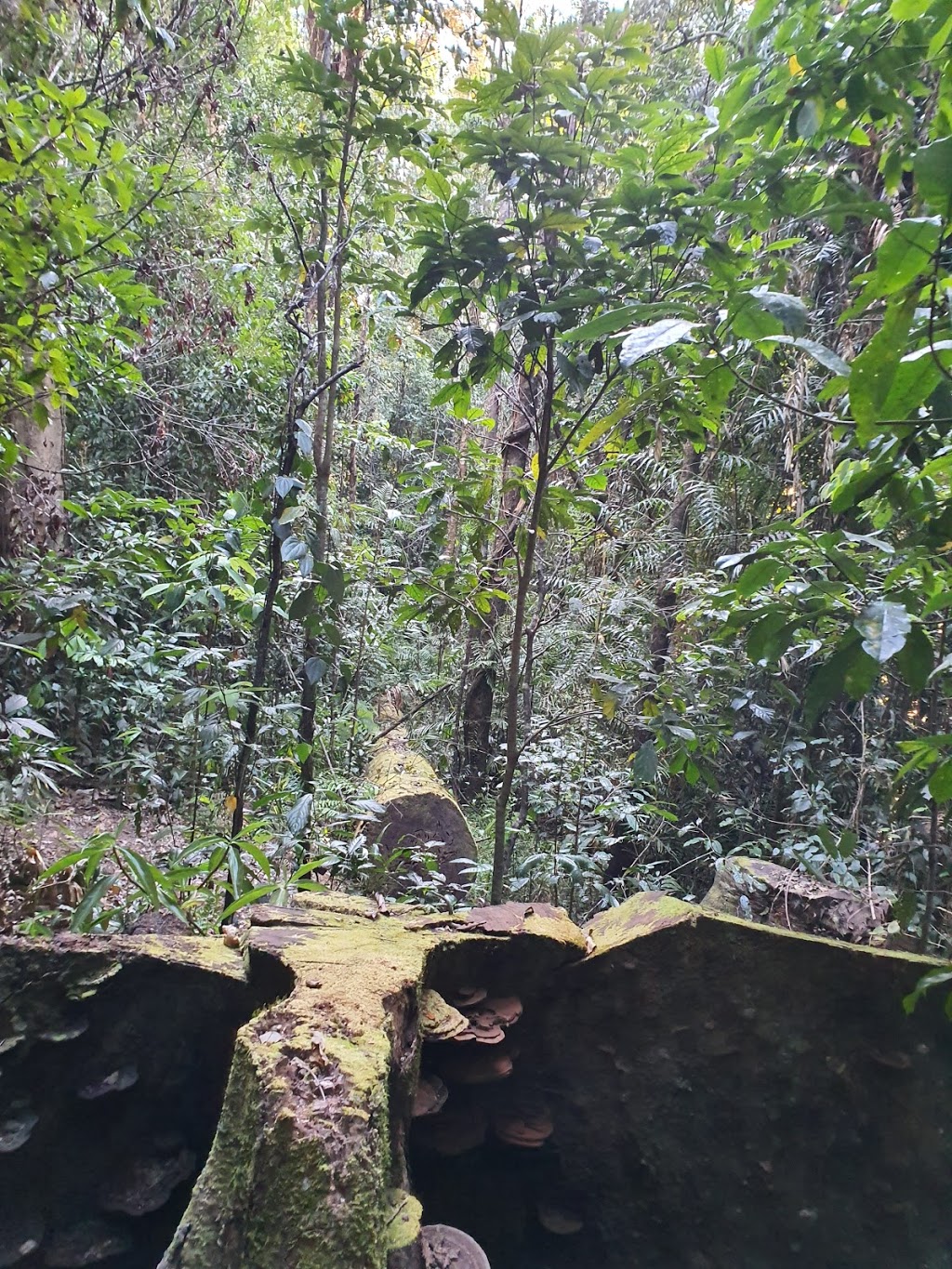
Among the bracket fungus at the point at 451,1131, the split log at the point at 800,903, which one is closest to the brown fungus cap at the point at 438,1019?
the bracket fungus at the point at 451,1131

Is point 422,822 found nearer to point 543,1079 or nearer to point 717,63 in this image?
point 543,1079

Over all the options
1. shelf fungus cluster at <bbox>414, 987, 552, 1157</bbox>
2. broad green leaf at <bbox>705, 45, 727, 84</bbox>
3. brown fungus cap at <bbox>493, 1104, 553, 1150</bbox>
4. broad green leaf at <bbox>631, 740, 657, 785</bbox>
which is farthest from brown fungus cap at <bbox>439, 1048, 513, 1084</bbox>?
broad green leaf at <bbox>705, 45, 727, 84</bbox>

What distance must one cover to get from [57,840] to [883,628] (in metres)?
3.99

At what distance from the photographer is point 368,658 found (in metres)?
6.02

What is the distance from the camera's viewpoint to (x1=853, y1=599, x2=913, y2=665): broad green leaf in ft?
3.89

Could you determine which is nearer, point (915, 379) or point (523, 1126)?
point (915, 379)

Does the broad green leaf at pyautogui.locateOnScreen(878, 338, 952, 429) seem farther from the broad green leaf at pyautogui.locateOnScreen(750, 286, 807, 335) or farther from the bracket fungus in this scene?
the bracket fungus

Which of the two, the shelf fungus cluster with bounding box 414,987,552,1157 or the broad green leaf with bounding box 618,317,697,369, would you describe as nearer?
the broad green leaf with bounding box 618,317,697,369

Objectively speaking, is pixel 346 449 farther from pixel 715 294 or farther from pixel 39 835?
pixel 715 294

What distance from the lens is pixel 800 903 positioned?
3.58 m

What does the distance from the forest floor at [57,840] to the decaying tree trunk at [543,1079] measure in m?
0.65

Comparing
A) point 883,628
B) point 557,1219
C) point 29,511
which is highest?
point 29,511

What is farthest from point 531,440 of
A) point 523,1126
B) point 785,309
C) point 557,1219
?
point 557,1219

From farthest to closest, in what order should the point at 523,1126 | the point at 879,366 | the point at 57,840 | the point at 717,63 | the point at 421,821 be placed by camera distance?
the point at 421,821
the point at 57,840
the point at 523,1126
the point at 717,63
the point at 879,366
